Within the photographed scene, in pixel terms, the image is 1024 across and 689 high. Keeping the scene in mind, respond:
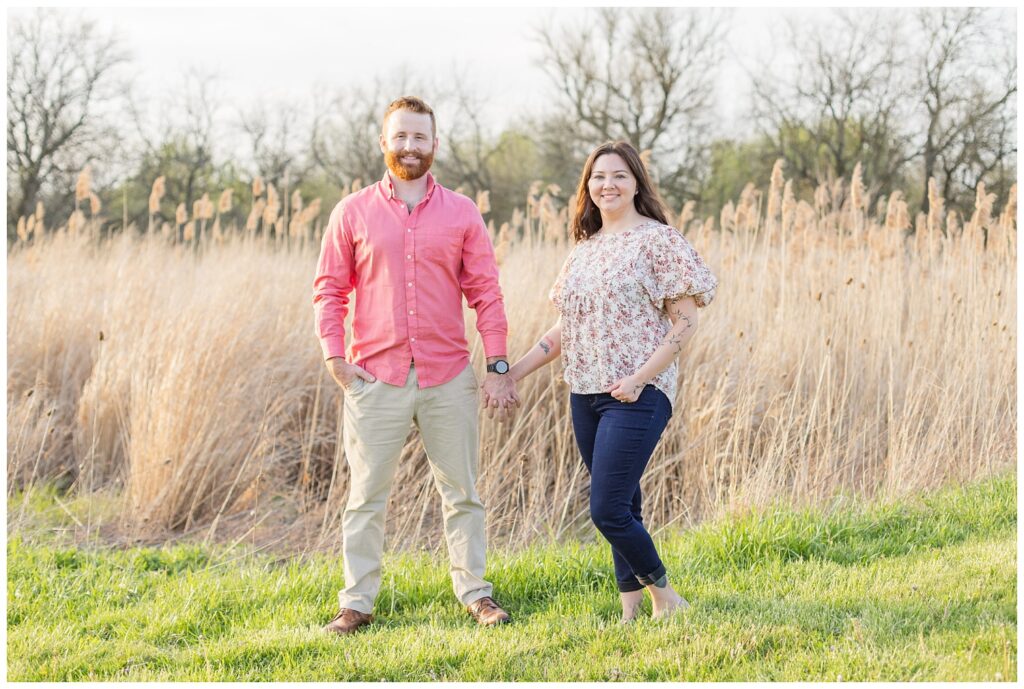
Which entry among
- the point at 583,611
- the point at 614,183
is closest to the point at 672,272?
the point at 614,183

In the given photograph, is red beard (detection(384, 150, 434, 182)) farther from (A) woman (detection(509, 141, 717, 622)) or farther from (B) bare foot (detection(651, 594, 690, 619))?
(B) bare foot (detection(651, 594, 690, 619))

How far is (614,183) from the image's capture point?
119 inches

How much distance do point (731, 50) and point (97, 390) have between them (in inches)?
634

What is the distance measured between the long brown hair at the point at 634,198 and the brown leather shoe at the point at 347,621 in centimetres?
152

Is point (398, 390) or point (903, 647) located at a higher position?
point (398, 390)

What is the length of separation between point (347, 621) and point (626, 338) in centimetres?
135

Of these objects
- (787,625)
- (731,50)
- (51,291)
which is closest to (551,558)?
(787,625)

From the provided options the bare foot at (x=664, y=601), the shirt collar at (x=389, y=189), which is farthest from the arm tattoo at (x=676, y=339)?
the shirt collar at (x=389, y=189)

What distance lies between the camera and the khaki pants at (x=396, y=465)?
10.2 ft

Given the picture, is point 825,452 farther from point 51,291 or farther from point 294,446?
point 51,291

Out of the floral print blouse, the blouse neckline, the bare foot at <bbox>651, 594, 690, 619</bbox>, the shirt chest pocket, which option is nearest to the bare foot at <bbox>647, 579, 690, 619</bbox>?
the bare foot at <bbox>651, 594, 690, 619</bbox>

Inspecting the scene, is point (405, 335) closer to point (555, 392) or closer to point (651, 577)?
point (651, 577)

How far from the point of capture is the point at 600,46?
2023 cm

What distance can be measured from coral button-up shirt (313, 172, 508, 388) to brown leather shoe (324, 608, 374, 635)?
818 mm
